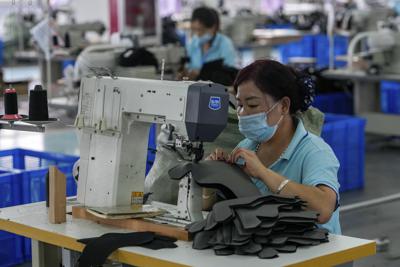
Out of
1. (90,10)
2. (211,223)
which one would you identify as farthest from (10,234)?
(90,10)

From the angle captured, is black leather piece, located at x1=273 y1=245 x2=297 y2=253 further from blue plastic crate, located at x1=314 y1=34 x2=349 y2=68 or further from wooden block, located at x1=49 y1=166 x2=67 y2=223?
blue plastic crate, located at x1=314 y1=34 x2=349 y2=68

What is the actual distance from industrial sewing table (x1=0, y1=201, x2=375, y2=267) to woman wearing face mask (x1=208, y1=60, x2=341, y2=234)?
23 cm

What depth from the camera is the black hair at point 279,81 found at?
290 centimetres

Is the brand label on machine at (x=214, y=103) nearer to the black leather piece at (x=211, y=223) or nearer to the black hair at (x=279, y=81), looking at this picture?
the black hair at (x=279, y=81)

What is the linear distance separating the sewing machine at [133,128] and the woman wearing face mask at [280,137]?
0.17 meters

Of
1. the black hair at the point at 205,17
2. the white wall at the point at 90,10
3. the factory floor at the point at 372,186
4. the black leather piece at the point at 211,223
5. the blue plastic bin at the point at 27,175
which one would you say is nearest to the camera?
the black leather piece at the point at 211,223

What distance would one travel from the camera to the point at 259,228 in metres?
2.46

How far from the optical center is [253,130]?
2.91 meters

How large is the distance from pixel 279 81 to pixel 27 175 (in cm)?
219

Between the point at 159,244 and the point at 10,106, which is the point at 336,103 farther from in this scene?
the point at 159,244

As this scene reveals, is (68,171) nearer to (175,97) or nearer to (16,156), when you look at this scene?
(16,156)

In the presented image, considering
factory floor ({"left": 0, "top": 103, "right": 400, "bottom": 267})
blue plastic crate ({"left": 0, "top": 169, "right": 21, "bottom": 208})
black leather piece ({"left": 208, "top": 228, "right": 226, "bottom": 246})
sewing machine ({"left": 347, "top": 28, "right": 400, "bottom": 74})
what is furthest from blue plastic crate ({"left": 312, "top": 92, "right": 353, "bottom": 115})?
black leather piece ({"left": 208, "top": 228, "right": 226, "bottom": 246})

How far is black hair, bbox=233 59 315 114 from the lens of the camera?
2.90 m

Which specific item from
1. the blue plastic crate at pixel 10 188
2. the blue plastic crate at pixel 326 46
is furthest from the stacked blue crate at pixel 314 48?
the blue plastic crate at pixel 10 188
